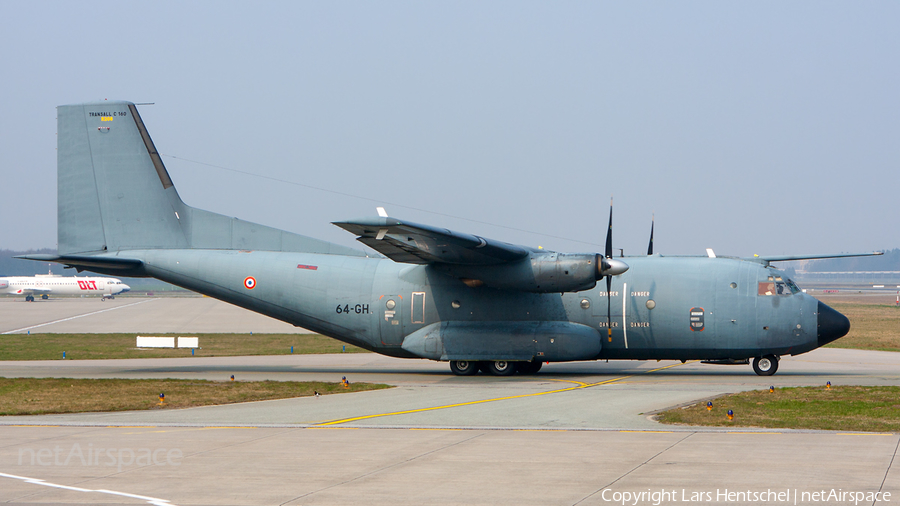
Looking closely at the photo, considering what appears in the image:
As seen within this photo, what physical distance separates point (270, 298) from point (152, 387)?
4996 mm

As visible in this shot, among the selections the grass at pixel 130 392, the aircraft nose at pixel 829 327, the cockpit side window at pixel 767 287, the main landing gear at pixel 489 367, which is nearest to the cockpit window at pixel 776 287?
the cockpit side window at pixel 767 287

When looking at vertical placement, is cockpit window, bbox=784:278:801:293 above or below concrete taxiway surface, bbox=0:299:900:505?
above

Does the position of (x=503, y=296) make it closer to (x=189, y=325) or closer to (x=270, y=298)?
(x=270, y=298)

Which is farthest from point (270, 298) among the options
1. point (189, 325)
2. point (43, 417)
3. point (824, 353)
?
point (189, 325)

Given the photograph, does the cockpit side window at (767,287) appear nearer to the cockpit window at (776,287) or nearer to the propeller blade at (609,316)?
the cockpit window at (776,287)

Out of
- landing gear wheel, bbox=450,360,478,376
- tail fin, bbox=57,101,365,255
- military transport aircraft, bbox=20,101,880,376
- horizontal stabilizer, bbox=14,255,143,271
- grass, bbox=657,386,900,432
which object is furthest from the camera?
tail fin, bbox=57,101,365,255

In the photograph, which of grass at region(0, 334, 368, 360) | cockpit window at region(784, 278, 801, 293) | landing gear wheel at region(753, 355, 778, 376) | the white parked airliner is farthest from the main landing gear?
the white parked airliner

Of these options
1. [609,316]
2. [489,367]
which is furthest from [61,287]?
[609,316]

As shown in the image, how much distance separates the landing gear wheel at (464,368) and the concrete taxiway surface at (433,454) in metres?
4.46

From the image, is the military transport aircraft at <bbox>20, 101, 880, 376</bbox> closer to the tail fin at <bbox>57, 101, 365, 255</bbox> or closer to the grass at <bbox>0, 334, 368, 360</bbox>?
the tail fin at <bbox>57, 101, 365, 255</bbox>

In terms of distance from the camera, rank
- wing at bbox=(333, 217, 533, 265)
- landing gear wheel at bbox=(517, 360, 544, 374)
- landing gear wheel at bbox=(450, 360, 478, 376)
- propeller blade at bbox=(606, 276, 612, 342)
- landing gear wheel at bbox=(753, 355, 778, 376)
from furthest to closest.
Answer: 1. landing gear wheel at bbox=(517, 360, 544, 374)
2. landing gear wheel at bbox=(450, 360, 478, 376)
3. landing gear wheel at bbox=(753, 355, 778, 376)
4. propeller blade at bbox=(606, 276, 612, 342)
5. wing at bbox=(333, 217, 533, 265)

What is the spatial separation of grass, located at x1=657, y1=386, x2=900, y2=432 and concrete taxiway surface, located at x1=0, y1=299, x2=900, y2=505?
79 centimetres

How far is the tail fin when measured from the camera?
25109mm

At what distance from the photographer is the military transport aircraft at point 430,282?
21.5m
